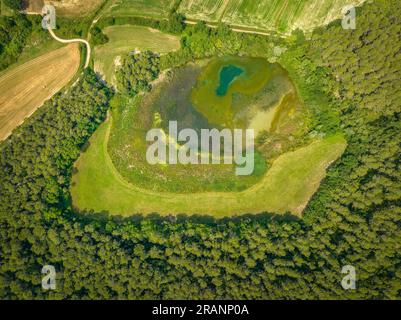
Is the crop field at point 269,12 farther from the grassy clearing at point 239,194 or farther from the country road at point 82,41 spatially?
the grassy clearing at point 239,194

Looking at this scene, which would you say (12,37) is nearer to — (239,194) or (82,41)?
(82,41)

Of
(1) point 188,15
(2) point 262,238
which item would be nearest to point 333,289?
(2) point 262,238

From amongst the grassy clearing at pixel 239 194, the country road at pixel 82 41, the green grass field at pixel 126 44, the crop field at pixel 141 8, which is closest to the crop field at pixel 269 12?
the crop field at pixel 141 8

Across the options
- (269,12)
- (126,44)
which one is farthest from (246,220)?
(126,44)

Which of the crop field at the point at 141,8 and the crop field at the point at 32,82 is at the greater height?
the crop field at the point at 141,8

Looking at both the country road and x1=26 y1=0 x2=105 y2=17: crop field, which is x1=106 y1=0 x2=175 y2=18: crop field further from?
the country road

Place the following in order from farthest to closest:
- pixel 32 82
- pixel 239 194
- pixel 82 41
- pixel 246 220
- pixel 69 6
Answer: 1. pixel 69 6
2. pixel 32 82
3. pixel 82 41
4. pixel 239 194
5. pixel 246 220

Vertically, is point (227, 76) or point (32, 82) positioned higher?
point (32, 82)
